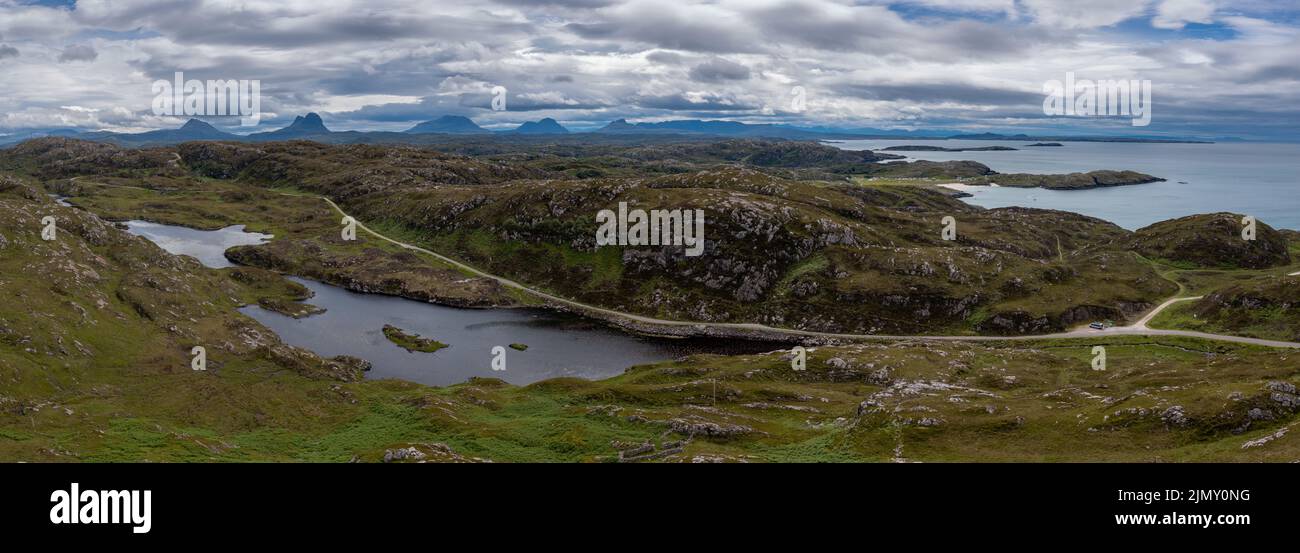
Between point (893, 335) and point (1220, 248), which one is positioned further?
point (1220, 248)

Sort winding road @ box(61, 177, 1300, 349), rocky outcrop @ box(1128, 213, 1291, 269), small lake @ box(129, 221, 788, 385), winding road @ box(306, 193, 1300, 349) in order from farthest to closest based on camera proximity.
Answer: rocky outcrop @ box(1128, 213, 1291, 269) < small lake @ box(129, 221, 788, 385) < winding road @ box(61, 177, 1300, 349) < winding road @ box(306, 193, 1300, 349)

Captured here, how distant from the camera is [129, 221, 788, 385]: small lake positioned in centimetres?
12144

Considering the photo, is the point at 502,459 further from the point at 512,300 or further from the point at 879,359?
the point at 512,300

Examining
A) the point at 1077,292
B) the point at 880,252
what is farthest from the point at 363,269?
the point at 1077,292

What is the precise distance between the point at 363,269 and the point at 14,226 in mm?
79991

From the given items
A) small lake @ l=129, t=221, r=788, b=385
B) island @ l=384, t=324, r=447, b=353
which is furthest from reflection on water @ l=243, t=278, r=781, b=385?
A: island @ l=384, t=324, r=447, b=353

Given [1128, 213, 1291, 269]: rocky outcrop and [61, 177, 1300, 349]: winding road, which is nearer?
[61, 177, 1300, 349]: winding road

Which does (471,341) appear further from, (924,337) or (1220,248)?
(1220,248)

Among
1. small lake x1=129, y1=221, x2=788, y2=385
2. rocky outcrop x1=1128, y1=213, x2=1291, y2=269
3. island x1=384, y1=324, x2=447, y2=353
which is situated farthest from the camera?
rocky outcrop x1=1128, y1=213, x2=1291, y2=269

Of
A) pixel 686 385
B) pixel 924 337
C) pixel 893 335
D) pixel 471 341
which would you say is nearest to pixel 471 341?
pixel 471 341

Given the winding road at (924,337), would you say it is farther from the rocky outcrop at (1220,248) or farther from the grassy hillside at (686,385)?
the rocky outcrop at (1220,248)

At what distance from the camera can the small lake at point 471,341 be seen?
12144 cm

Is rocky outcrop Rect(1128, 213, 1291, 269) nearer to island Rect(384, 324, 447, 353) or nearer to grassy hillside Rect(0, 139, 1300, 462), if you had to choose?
grassy hillside Rect(0, 139, 1300, 462)

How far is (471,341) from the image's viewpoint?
139750 mm
